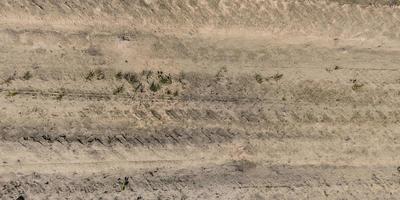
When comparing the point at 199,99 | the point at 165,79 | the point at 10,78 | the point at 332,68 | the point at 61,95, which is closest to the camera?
the point at 10,78

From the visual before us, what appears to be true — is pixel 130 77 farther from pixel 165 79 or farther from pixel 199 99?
pixel 199 99

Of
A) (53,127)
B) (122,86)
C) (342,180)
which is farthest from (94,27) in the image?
(342,180)

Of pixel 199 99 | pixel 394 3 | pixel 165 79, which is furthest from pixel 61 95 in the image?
pixel 394 3

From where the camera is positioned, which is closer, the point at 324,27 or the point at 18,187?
the point at 18,187

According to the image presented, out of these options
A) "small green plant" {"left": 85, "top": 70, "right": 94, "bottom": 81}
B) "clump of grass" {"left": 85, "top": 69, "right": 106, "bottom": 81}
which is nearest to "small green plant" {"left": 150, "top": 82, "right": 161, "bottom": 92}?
"clump of grass" {"left": 85, "top": 69, "right": 106, "bottom": 81}

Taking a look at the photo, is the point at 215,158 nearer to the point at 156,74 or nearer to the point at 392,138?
the point at 156,74

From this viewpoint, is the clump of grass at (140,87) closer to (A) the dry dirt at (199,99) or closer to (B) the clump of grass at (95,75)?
(A) the dry dirt at (199,99)

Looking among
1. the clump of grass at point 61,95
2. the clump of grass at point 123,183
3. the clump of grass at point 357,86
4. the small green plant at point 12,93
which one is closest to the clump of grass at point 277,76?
the clump of grass at point 357,86

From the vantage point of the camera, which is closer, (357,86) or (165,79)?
(165,79)
